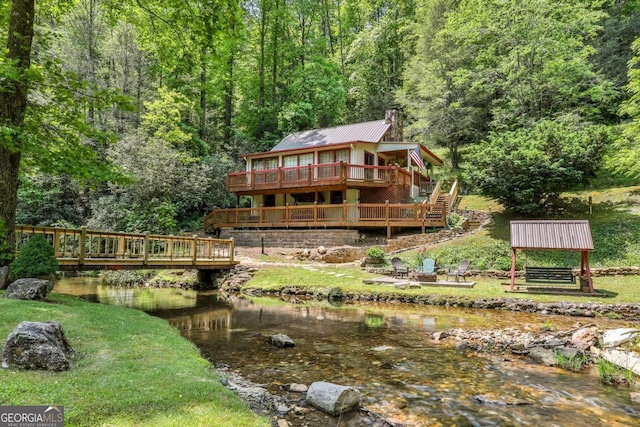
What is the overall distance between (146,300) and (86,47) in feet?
73.8

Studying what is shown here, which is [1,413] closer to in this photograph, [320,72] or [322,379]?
[322,379]

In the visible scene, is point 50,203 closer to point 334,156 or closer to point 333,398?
point 334,156

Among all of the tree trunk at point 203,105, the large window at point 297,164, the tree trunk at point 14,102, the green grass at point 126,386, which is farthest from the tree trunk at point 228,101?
the green grass at point 126,386

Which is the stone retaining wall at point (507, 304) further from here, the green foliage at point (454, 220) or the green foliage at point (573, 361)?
the green foliage at point (454, 220)

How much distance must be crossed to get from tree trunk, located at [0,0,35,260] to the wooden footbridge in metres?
0.99

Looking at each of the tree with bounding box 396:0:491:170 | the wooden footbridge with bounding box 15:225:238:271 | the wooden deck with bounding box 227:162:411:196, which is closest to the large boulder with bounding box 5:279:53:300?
the wooden footbridge with bounding box 15:225:238:271

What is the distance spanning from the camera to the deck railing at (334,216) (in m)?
19.6

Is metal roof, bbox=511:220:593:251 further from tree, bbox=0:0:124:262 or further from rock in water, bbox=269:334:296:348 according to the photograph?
tree, bbox=0:0:124:262

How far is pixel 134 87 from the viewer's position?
94.3ft

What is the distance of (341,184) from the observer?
847 inches

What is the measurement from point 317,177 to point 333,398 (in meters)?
18.7

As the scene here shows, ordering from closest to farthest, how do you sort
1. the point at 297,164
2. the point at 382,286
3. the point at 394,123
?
the point at 382,286 < the point at 297,164 < the point at 394,123

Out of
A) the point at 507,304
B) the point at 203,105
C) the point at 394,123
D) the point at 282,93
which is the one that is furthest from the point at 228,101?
the point at 507,304

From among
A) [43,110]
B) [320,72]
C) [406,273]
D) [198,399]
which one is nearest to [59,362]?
[198,399]
